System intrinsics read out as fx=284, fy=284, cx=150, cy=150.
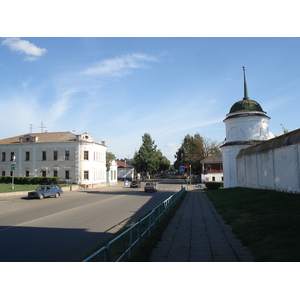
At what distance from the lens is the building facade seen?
48.2m

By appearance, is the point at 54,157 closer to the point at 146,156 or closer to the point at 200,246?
the point at 146,156

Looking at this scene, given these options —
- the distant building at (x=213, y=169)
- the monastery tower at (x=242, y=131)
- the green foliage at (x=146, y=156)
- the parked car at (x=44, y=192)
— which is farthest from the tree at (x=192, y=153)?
the parked car at (x=44, y=192)

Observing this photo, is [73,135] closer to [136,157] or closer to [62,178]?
[62,178]

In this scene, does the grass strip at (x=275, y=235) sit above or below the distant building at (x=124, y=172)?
below

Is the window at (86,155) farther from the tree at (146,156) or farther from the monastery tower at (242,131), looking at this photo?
the tree at (146,156)

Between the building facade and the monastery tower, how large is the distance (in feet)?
80.7

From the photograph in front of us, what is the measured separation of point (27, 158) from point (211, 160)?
128ft

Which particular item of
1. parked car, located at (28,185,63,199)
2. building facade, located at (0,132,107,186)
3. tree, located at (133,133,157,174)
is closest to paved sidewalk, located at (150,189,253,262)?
parked car, located at (28,185,63,199)

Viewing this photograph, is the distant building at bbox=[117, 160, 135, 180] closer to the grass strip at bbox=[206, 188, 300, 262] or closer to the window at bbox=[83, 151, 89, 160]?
the window at bbox=[83, 151, 89, 160]

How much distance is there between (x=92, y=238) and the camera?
9.45 m

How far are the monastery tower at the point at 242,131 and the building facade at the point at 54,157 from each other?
2461 centimetres

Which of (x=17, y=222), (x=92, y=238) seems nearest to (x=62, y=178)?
(x=17, y=222)

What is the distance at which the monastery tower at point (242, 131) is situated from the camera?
33.5 meters

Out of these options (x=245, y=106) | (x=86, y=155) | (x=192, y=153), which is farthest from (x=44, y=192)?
(x=192, y=153)
